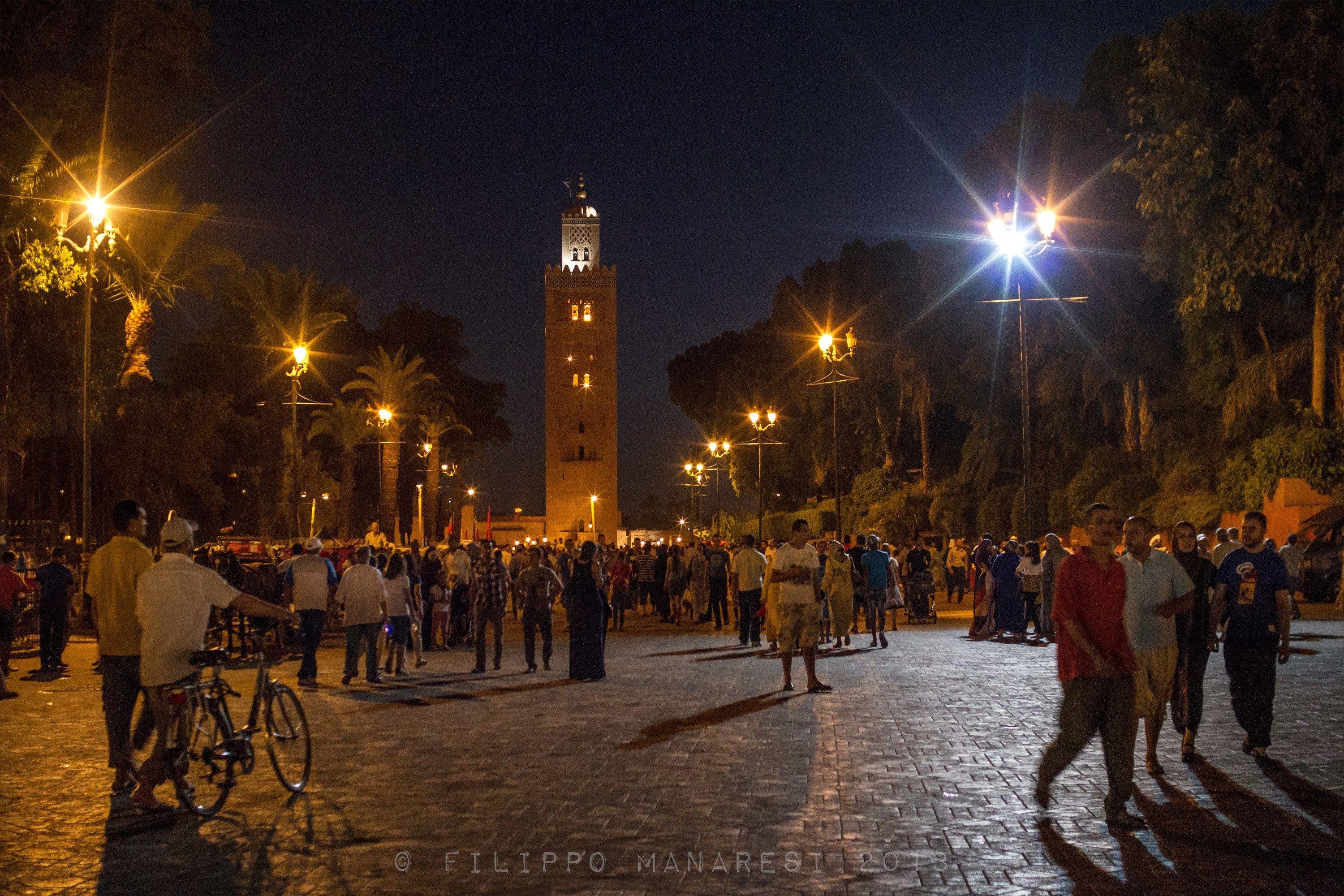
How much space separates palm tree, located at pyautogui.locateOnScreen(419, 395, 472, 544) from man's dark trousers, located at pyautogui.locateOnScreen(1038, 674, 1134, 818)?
169ft

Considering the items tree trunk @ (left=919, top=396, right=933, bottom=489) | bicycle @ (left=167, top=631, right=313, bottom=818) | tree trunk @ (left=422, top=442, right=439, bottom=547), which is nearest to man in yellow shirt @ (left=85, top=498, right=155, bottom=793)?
bicycle @ (left=167, top=631, right=313, bottom=818)

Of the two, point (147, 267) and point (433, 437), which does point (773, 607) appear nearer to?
point (147, 267)

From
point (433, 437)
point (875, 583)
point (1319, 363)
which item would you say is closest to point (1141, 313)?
point (1319, 363)

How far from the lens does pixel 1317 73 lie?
83.5 feet

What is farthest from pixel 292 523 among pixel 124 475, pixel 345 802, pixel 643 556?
pixel 345 802

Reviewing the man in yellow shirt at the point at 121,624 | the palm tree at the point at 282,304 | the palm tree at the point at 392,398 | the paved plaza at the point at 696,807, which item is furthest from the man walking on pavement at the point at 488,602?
the palm tree at the point at 392,398

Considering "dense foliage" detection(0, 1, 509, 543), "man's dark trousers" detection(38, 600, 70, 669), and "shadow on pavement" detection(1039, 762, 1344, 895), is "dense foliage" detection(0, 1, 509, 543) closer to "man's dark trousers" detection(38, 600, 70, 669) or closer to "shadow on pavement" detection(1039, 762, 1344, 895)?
"man's dark trousers" detection(38, 600, 70, 669)

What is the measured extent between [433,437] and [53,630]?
47.0 meters

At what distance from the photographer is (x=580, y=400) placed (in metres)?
98.9

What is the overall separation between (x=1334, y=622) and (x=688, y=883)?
19.1 m

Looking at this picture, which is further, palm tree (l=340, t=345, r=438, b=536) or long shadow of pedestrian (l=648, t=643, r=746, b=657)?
palm tree (l=340, t=345, r=438, b=536)

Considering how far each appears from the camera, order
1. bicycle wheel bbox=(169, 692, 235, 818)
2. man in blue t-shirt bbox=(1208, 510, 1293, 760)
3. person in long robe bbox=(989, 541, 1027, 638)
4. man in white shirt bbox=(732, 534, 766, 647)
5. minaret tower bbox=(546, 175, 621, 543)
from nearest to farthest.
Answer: bicycle wheel bbox=(169, 692, 235, 818) < man in blue t-shirt bbox=(1208, 510, 1293, 760) < man in white shirt bbox=(732, 534, 766, 647) < person in long robe bbox=(989, 541, 1027, 638) < minaret tower bbox=(546, 175, 621, 543)

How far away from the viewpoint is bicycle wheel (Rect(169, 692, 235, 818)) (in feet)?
23.5

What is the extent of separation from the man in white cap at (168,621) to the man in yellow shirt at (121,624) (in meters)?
0.35
